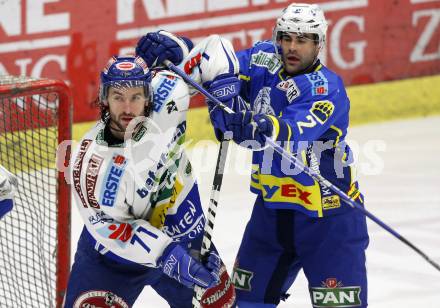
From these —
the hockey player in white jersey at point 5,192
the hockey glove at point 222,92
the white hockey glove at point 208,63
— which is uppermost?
the white hockey glove at point 208,63

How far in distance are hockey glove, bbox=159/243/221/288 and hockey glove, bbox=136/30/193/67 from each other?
700 mm

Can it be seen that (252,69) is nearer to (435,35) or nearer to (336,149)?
(336,149)

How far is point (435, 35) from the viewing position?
860 centimetres

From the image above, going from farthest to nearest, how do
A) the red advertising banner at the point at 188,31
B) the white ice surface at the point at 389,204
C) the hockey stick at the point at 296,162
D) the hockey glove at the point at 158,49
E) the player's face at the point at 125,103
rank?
1. the red advertising banner at the point at 188,31
2. the white ice surface at the point at 389,204
3. the hockey glove at the point at 158,49
4. the hockey stick at the point at 296,162
5. the player's face at the point at 125,103

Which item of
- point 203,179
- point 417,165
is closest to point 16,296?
point 203,179

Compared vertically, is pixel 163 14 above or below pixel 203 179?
above

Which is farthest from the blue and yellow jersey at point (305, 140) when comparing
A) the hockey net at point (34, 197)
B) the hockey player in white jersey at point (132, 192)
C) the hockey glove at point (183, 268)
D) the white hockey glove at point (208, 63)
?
the hockey net at point (34, 197)

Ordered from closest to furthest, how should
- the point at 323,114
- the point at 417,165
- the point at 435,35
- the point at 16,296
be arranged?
the point at 323,114 < the point at 16,296 < the point at 417,165 < the point at 435,35

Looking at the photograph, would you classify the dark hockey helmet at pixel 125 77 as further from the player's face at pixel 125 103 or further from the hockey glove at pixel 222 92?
the hockey glove at pixel 222 92

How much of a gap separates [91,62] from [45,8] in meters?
0.48

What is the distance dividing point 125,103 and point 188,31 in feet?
11.6

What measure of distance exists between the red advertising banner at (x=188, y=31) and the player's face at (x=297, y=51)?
2828mm

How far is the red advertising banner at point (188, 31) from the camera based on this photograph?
710cm

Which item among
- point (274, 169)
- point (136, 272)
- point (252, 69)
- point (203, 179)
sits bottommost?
point (203, 179)
